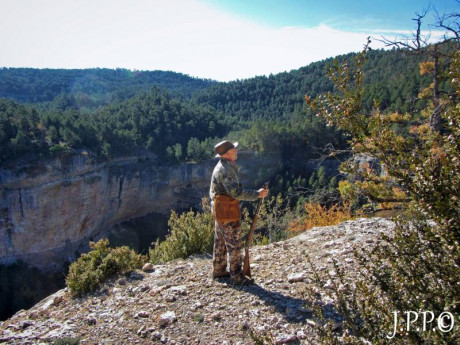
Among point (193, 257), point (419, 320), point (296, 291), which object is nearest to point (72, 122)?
point (193, 257)

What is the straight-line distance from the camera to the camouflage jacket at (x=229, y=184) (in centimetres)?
424

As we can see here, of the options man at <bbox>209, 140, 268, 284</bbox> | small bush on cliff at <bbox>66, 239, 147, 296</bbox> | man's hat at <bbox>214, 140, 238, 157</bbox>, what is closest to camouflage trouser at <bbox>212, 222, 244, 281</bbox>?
man at <bbox>209, 140, 268, 284</bbox>

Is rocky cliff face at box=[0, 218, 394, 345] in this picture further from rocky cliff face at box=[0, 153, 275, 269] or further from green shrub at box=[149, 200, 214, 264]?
rocky cliff face at box=[0, 153, 275, 269]

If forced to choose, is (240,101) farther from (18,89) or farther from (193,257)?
(193,257)

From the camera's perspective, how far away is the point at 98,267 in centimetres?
541

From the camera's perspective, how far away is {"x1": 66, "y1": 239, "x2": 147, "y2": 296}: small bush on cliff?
5.21m

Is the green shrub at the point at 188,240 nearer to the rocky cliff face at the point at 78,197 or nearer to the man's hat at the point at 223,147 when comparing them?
the man's hat at the point at 223,147

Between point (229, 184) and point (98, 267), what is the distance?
284 cm

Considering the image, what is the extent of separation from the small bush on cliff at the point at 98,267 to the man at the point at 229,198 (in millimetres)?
2062

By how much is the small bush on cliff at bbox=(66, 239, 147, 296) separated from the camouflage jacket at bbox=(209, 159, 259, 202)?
2.43 metres

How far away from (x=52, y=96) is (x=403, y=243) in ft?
239

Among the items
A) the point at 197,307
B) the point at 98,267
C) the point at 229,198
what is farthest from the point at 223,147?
the point at 98,267

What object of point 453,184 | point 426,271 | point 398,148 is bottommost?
point 426,271

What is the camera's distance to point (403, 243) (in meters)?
1.99
